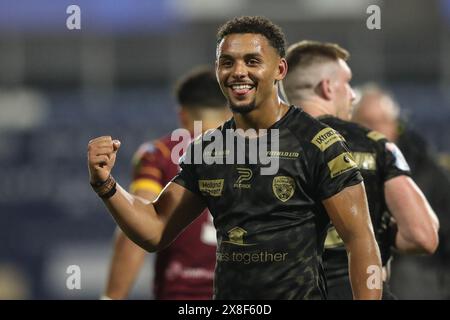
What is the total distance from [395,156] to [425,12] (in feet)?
49.3

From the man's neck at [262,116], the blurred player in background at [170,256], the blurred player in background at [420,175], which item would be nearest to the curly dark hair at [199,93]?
the blurred player in background at [170,256]

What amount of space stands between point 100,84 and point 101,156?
13.7 meters

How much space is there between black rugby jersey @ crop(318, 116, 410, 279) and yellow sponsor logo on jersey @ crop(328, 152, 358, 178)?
79 centimetres

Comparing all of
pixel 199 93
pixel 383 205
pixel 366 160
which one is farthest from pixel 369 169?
pixel 199 93

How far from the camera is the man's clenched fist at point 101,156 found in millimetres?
4119

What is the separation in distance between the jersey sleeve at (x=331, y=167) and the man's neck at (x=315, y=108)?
100 centimetres

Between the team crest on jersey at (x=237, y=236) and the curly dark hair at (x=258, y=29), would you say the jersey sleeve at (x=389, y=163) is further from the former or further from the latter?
the team crest on jersey at (x=237, y=236)

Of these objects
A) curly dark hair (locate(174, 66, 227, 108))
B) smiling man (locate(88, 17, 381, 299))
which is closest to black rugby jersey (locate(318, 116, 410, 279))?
smiling man (locate(88, 17, 381, 299))

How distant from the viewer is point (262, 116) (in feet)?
14.1

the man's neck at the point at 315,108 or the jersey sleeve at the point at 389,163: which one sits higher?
the man's neck at the point at 315,108

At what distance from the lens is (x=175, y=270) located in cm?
651

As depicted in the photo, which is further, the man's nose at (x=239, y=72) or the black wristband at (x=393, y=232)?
the black wristband at (x=393, y=232)

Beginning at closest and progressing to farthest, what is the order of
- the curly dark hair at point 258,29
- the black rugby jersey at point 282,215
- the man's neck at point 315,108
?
1. the black rugby jersey at point 282,215
2. the curly dark hair at point 258,29
3. the man's neck at point 315,108

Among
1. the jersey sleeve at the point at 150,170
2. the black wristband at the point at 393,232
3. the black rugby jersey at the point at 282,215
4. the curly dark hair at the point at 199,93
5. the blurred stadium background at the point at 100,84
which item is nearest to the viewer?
the black rugby jersey at the point at 282,215
